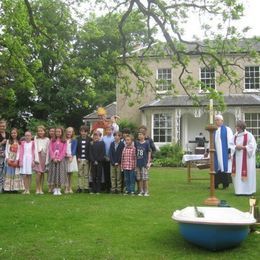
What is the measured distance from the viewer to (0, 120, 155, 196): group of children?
44.9 ft

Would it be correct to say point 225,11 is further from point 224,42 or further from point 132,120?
point 132,120

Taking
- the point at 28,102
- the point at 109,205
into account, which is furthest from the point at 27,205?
the point at 28,102

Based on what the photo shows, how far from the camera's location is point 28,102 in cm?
4275

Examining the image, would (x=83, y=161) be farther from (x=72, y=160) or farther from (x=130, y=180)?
(x=130, y=180)

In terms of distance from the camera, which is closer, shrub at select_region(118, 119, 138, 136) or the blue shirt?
the blue shirt

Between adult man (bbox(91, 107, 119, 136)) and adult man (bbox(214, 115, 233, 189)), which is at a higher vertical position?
adult man (bbox(91, 107, 119, 136))

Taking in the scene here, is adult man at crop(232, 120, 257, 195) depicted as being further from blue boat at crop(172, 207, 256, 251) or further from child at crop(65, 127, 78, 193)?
blue boat at crop(172, 207, 256, 251)

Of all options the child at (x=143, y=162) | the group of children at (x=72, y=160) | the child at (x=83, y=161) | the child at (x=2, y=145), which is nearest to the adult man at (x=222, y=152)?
the group of children at (x=72, y=160)

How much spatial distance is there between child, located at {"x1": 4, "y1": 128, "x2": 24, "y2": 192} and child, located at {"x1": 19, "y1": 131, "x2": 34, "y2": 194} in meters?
0.14

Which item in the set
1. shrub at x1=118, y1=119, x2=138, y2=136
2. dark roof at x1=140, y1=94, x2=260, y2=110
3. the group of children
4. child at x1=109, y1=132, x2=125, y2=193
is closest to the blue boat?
the group of children

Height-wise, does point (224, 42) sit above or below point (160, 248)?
above

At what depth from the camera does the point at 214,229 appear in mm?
6902

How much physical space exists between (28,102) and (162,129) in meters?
14.0

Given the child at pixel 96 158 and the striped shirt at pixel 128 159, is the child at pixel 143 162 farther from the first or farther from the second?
the child at pixel 96 158
